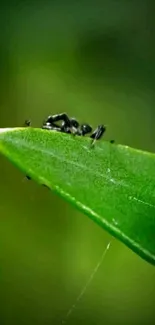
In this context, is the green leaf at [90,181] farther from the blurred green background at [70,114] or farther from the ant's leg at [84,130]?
the blurred green background at [70,114]

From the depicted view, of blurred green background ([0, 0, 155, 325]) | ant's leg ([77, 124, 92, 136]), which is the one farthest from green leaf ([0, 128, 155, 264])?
blurred green background ([0, 0, 155, 325])

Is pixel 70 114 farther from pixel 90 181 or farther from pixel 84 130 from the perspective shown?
pixel 90 181

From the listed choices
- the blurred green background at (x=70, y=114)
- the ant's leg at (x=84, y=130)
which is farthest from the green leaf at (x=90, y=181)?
the blurred green background at (x=70, y=114)

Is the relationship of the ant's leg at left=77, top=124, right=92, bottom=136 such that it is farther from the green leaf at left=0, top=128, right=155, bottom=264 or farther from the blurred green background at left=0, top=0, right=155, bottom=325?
the blurred green background at left=0, top=0, right=155, bottom=325

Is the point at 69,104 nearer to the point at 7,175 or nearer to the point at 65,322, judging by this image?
the point at 7,175

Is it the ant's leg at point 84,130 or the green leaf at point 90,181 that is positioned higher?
the green leaf at point 90,181

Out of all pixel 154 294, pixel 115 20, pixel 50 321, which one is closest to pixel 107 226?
pixel 154 294
